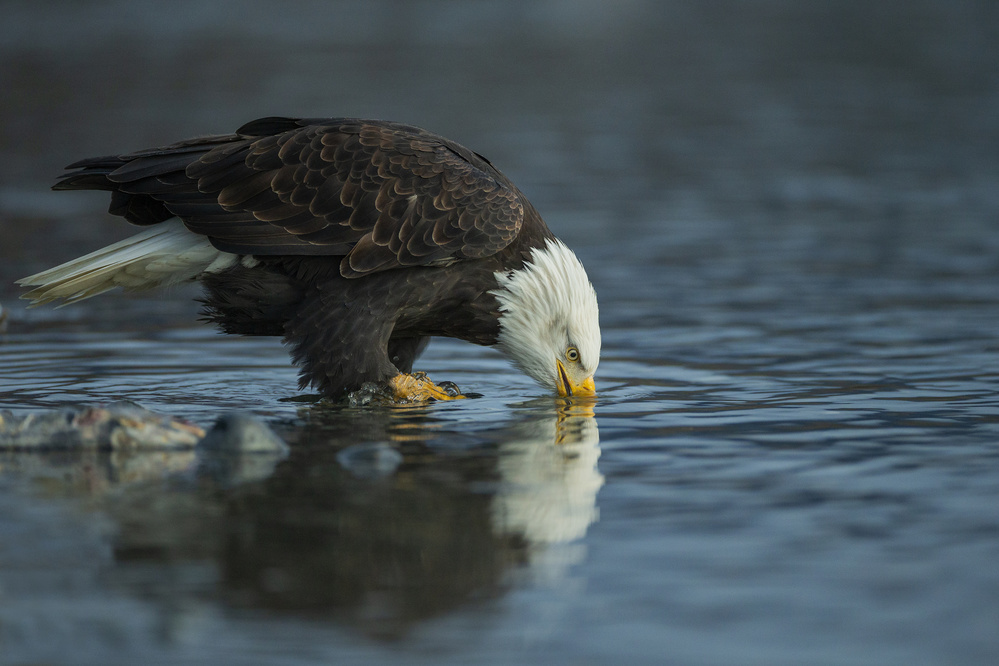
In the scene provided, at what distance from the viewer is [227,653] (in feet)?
9.05

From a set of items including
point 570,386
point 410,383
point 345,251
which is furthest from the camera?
point 570,386

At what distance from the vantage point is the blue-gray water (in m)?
2.94

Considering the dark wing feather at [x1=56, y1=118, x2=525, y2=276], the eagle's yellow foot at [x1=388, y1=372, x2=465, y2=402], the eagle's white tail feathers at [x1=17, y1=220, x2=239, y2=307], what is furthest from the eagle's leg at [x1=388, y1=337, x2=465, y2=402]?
the eagle's white tail feathers at [x1=17, y1=220, x2=239, y2=307]

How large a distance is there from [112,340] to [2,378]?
44.2 inches

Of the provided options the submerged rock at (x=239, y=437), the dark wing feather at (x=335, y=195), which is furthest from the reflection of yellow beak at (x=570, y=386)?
the submerged rock at (x=239, y=437)

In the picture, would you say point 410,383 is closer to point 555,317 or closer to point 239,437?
point 555,317

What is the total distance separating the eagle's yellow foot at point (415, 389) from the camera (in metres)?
5.52

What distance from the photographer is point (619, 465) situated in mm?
4391

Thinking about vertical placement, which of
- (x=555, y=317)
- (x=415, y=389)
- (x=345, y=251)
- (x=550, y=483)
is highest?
(x=345, y=251)

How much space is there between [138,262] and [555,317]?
1.74m

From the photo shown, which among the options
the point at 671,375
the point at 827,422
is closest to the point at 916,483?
the point at 827,422

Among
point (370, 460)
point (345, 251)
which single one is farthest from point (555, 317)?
point (370, 460)

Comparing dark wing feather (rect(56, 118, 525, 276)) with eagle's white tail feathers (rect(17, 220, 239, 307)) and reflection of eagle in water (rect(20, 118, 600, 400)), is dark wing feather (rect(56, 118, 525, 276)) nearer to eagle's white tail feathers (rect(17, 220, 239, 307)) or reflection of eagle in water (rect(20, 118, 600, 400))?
reflection of eagle in water (rect(20, 118, 600, 400))

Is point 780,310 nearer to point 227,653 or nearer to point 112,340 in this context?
point 112,340
